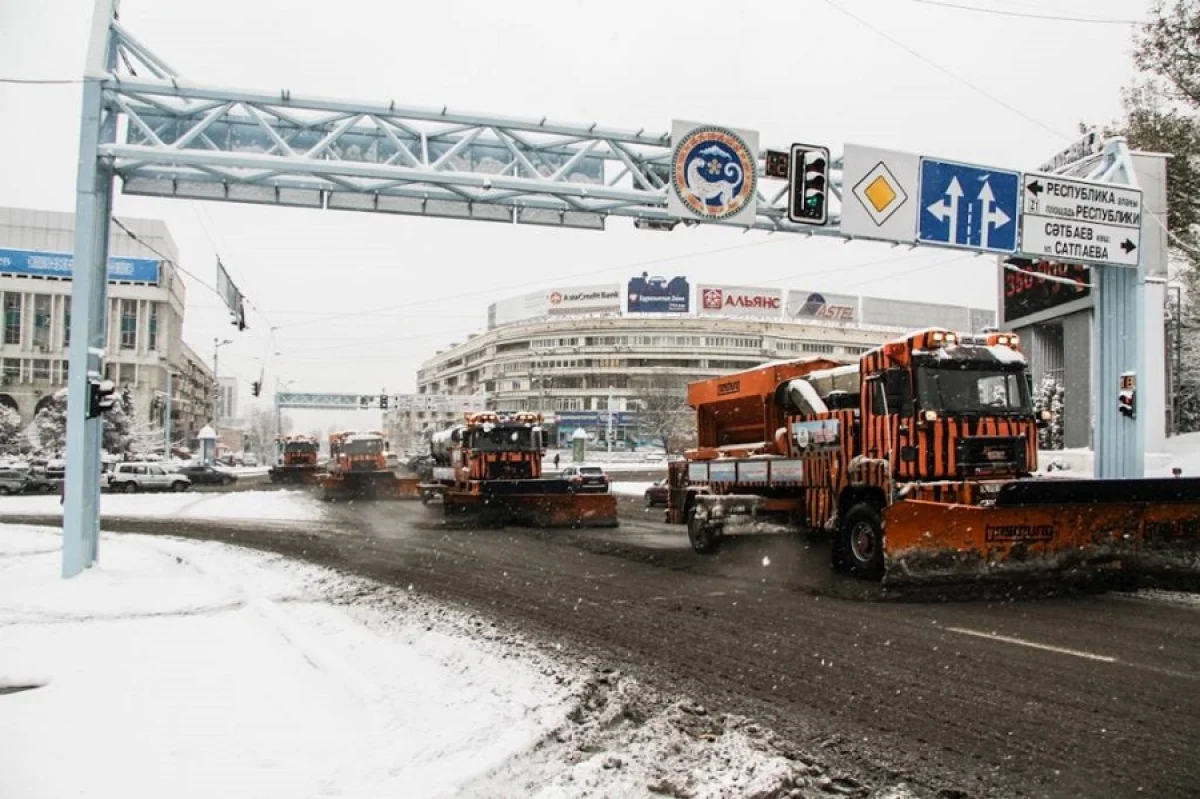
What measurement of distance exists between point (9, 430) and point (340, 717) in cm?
7374

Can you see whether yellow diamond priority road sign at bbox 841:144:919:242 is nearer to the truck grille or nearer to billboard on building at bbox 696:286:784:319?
the truck grille

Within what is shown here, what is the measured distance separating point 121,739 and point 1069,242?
14978 millimetres

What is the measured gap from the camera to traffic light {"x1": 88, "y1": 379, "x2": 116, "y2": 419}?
37.9ft

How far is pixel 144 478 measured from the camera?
42.7 metres

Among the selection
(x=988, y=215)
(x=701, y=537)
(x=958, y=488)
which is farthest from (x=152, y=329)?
(x=958, y=488)

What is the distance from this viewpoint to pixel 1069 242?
14.2 meters

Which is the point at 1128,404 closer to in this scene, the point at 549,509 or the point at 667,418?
the point at 549,509

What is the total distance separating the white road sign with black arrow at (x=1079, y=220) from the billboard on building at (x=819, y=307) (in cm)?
7515

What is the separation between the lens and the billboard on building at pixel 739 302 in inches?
3506

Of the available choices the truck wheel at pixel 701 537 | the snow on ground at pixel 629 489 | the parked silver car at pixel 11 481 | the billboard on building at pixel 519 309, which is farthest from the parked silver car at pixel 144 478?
the billboard on building at pixel 519 309

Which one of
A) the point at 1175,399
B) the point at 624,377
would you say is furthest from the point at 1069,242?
the point at 624,377

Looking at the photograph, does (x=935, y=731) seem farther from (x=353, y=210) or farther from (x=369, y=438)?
(x=369, y=438)

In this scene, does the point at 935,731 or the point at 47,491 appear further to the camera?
the point at 47,491

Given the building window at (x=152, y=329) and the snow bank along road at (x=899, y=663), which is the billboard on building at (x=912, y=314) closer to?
the building window at (x=152, y=329)
